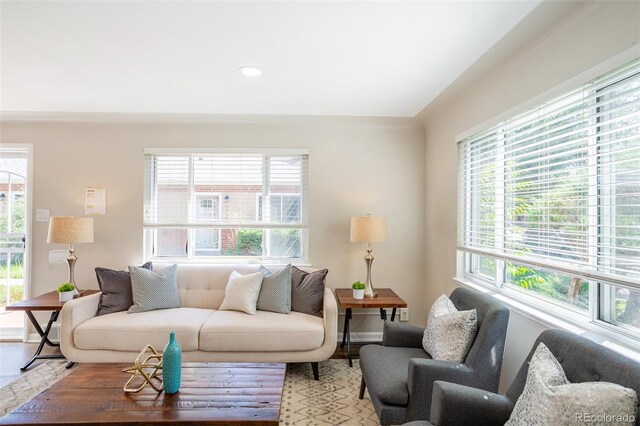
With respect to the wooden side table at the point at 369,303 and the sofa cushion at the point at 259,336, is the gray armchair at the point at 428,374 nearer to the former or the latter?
the sofa cushion at the point at 259,336

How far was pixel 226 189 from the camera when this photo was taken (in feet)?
12.0

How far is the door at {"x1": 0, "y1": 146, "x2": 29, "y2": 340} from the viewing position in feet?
11.8

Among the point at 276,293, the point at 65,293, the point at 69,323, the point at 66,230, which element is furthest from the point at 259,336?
the point at 66,230

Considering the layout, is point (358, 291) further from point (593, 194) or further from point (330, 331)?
point (593, 194)

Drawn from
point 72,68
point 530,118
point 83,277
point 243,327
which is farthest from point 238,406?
point 83,277

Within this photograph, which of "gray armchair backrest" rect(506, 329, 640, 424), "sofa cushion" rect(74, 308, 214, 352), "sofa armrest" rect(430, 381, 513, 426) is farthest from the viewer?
"sofa cushion" rect(74, 308, 214, 352)

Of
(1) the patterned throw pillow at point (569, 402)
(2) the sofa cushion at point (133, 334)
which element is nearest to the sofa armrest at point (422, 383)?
(1) the patterned throw pillow at point (569, 402)

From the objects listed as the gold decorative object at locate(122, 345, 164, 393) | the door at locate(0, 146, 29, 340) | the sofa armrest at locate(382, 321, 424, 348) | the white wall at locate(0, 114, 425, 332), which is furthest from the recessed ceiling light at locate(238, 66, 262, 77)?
the door at locate(0, 146, 29, 340)

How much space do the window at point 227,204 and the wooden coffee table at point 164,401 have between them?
1.76m

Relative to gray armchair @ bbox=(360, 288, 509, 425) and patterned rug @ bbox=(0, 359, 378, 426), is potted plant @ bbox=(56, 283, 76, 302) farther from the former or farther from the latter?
gray armchair @ bbox=(360, 288, 509, 425)

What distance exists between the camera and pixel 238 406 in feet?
5.34

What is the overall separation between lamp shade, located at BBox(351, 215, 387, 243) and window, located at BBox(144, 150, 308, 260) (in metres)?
0.71

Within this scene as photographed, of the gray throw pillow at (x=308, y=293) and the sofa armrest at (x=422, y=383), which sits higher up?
the gray throw pillow at (x=308, y=293)

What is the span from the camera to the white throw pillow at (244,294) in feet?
9.58
